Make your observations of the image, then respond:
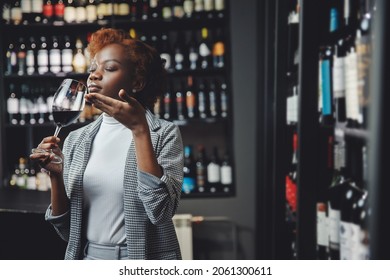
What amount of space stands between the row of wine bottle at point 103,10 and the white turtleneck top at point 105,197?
1.43 metres

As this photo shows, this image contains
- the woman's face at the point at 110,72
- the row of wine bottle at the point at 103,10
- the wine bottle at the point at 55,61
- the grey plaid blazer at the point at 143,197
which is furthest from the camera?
the wine bottle at the point at 55,61

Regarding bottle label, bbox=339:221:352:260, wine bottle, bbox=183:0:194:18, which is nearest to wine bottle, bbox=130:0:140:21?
wine bottle, bbox=183:0:194:18

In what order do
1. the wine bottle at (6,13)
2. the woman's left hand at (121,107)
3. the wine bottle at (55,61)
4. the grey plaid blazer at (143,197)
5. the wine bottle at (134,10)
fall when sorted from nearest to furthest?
1. the woman's left hand at (121,107)
2. the grey plaid blazer at (143,197)
3. the wine bottle at (6,13)
4. the wine bottle at (55,61)
5. the wine bottle at (134,10)

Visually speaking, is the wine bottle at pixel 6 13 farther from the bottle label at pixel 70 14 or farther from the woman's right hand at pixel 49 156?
the woman's right hand at pixel 49 156

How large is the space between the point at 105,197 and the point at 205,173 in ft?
6.10

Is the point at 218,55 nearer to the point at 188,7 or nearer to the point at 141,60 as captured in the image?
the point at 188,7

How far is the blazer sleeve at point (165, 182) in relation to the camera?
1.10m

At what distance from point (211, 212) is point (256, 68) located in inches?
36.4

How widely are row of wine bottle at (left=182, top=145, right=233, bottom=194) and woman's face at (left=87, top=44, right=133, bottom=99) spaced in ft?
5.79

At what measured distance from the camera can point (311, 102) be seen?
4.72ft

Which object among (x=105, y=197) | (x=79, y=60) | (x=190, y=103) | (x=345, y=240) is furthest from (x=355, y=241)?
(x=190, y=103)

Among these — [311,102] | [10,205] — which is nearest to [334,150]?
[311,102]

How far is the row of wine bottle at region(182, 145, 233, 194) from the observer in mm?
3012

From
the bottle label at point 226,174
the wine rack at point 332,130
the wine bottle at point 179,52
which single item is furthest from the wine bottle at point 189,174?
the wine rack at point 332,130
